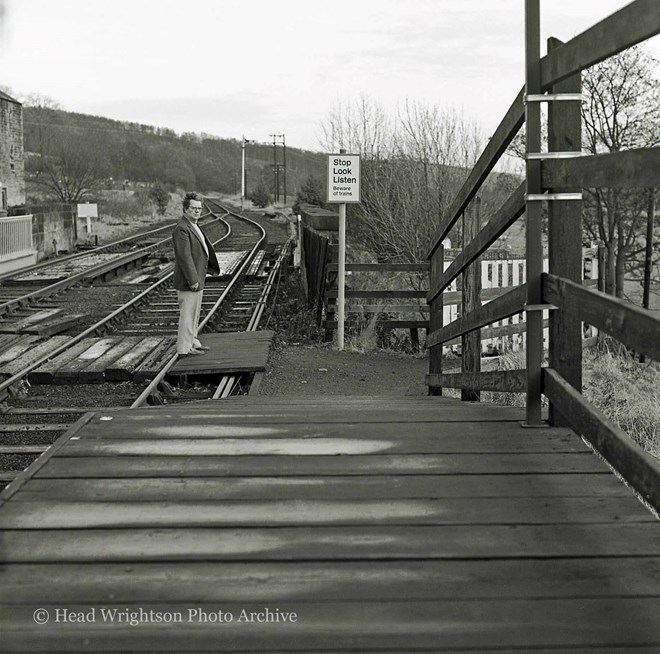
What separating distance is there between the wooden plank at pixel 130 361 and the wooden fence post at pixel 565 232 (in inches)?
265

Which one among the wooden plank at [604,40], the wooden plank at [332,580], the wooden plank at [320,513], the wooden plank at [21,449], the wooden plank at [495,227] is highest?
the wooden plank at [604,40]

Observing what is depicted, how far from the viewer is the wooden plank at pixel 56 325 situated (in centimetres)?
1259

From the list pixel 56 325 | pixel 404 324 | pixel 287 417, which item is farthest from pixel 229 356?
pixel 287 417

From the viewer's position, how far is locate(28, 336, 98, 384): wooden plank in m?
9.66

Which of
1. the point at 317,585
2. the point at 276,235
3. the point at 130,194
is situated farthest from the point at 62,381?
the point at 130,194

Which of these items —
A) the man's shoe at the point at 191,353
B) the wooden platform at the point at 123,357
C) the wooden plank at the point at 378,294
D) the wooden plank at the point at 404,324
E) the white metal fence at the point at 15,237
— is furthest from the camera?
the white metal fence at the point at 15,237

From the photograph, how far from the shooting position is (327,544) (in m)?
2.83

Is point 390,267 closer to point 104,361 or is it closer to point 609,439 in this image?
point 104,361

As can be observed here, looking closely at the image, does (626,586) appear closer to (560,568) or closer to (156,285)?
(560,568)

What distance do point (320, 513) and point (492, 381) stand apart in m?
1.96

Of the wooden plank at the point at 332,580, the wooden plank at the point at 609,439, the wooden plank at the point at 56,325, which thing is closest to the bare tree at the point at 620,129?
the wooden plank at the point at 56,325

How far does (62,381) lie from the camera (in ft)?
31.8

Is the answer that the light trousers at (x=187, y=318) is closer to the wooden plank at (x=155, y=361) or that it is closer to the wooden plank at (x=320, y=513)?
the wooden plank at (x=155, y=361)

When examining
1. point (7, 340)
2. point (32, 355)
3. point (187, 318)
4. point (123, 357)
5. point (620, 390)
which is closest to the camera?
point (620, 390)
